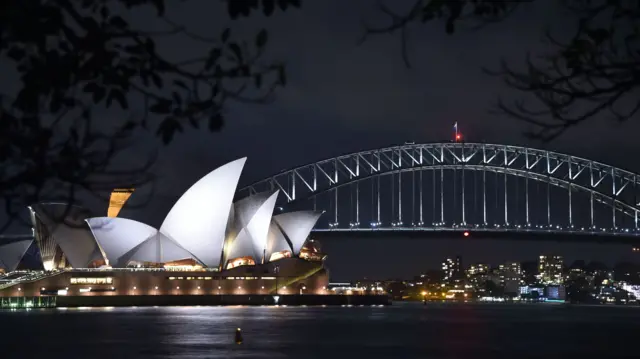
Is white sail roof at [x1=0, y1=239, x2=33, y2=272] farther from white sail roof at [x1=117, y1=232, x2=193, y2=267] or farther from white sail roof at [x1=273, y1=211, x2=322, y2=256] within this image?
white sail roof at [x1=273, y1=211, x2=322, y2=256]

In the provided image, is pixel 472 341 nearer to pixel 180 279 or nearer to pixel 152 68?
pixel 152 68

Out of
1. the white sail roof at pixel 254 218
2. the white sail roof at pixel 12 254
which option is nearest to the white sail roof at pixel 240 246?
the white sail roof at pixel 254 218

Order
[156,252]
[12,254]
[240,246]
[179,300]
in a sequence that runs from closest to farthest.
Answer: [156,252]
[240,246]
[179,300]
[12,254]

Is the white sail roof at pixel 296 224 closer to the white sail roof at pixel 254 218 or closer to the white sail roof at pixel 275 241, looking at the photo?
the white sail roof at pixel 275 241

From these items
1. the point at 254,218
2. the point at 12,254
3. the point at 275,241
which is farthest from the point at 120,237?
the point at 12,254

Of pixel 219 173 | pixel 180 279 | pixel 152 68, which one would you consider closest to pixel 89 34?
pixel 152 68

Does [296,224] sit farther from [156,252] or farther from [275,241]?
[156,252]
